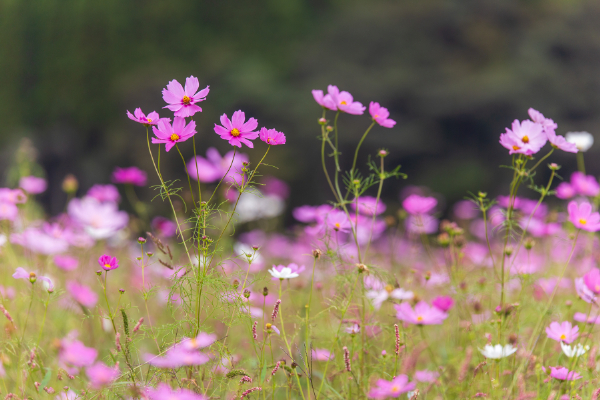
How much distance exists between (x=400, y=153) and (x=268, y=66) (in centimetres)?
162

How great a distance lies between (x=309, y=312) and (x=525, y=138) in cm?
61

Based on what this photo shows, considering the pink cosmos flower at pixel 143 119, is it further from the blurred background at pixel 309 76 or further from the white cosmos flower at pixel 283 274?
the blurred background at pixel 309 76

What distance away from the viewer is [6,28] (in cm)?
530

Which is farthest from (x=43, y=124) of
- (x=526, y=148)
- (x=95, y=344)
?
(x=526, y=148)

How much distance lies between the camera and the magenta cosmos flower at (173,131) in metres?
0.69

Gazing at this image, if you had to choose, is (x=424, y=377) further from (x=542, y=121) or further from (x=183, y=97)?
(x=183, y=97)

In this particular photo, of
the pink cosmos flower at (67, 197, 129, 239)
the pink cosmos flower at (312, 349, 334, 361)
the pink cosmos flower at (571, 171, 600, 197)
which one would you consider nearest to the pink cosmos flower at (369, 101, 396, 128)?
the pink cosmos flower at (312, 349, 334, 361)

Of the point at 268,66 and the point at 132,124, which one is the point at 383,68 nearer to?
the point at 268,66

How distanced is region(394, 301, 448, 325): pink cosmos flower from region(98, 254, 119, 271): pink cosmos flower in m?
0.53

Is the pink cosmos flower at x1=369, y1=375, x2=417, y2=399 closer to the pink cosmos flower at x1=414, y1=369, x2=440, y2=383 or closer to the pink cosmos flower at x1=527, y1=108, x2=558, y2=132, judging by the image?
the pink cosmos flower at x1=414, y1=369, x2=440, y2=383

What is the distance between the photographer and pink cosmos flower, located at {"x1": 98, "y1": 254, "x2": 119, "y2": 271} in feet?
2.29

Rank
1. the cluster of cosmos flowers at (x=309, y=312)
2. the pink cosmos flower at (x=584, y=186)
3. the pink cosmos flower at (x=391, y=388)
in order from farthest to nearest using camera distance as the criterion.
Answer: the pink cosmos flower at (x=584, y=186) < the cluster of cosmos flowers at (x=309, y=312) < the pink cosmos flower at (x=391, y=388)

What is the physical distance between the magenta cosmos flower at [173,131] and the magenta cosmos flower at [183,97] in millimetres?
19

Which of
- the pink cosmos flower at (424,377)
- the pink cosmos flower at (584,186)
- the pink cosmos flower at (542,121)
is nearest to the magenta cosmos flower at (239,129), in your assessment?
the pink cosmos flower at (542,121)
